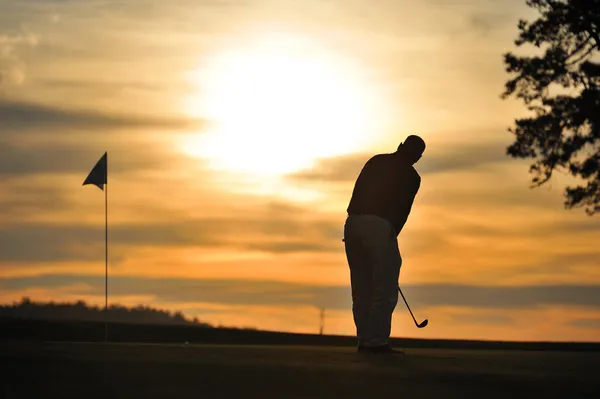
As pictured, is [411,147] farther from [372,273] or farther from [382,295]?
[382,295]

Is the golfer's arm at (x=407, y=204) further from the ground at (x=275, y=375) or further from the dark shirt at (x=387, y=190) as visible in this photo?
the ground at (x=275, y=375)

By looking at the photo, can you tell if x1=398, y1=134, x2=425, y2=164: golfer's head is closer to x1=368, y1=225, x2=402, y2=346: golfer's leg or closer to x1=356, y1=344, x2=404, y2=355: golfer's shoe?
x1=368, y1=225, x2=402, y2=346: golfer's leg

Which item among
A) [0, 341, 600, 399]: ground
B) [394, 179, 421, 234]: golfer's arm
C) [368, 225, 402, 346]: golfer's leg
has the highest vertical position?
[394, 179, 421, 234]: golfer's arm

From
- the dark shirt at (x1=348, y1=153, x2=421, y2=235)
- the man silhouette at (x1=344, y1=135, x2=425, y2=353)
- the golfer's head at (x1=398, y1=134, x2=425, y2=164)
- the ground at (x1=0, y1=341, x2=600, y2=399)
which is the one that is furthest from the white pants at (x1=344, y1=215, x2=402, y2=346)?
the golfer's head at (x1=398, y1=134, x2=425, y2=164)

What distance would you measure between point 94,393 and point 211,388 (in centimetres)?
87

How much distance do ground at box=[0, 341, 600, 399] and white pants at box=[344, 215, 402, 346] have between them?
504 millimetres

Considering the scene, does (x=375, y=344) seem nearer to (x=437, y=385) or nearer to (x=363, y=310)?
(x=363, y=310)

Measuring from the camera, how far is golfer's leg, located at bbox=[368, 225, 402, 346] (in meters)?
13.1

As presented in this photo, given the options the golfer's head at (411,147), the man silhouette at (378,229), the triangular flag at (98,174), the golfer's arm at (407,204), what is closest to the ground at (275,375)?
the man silhouette at (378,229)

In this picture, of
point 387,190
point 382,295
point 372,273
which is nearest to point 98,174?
point 387,190

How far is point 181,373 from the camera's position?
9297 millimetres

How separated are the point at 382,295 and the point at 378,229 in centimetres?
78

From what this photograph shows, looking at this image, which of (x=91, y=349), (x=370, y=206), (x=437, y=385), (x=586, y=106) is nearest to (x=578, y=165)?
(x=586, y=106)

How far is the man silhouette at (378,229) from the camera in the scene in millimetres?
13211
